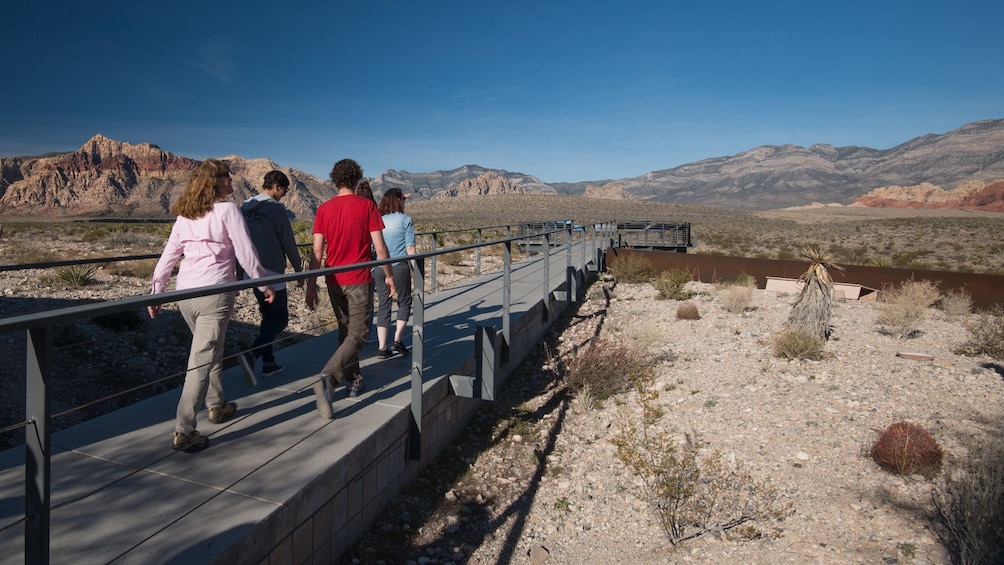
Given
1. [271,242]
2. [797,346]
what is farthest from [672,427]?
[271,242]

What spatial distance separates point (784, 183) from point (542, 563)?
195601mm

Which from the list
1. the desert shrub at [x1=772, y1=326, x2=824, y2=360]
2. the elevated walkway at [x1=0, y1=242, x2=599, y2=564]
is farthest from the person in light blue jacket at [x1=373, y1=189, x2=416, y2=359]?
the desert shrub at [x1=772, y1=326, x2=824, y2=360]

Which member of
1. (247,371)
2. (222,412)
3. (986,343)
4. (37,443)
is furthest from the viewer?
(986,343)

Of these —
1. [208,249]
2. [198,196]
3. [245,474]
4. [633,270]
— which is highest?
[198,196]

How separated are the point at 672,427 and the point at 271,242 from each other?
4.03 metres

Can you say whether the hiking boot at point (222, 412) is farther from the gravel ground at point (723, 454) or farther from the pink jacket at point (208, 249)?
the gravel ground at point (723, 454)

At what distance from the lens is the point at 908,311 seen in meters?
9.35

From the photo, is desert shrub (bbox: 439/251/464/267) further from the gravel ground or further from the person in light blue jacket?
the person in light blue jacket

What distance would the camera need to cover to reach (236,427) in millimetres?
3293

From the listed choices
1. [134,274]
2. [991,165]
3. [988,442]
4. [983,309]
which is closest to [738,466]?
[988,442]

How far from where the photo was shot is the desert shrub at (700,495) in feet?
12.6

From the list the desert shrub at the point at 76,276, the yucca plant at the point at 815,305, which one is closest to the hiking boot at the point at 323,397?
the yucca plant at the point at 815,305

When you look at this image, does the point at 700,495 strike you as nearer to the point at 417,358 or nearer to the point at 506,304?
the point at 417,358

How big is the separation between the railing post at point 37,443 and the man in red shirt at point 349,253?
208cm
